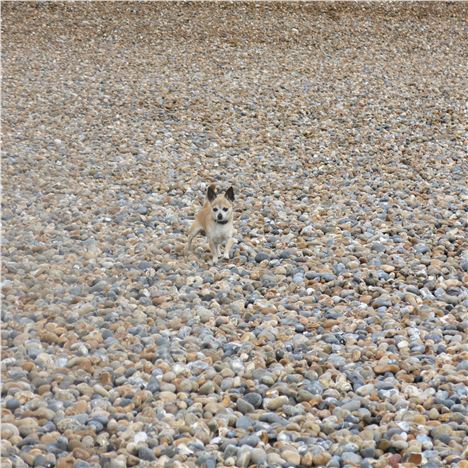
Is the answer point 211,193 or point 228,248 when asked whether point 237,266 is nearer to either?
point 228,248

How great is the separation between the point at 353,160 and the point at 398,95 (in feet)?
15.0

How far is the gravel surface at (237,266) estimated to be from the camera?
15.7ft

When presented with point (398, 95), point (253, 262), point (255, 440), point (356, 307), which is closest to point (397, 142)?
point (398, 95)

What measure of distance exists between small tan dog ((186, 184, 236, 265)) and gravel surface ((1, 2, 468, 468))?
0.25 metres

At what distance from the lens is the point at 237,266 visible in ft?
25.7

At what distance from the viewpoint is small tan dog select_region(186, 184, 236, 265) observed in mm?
7996

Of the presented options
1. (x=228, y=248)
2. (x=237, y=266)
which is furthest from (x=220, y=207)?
(x=237, y=266)

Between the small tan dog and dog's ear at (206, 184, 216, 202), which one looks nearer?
the small tan dog

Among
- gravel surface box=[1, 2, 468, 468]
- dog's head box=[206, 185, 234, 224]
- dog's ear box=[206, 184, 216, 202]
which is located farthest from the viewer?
dog's ear box=[206, 184, 216, 202]

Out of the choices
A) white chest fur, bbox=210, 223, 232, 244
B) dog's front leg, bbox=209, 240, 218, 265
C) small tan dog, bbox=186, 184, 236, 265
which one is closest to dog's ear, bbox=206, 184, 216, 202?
small tan dog, bbox=186, 184, 236, 265

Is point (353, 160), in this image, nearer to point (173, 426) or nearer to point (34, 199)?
point (34, 199)

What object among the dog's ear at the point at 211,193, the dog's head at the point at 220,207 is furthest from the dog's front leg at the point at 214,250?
the dog's ear at the point at 211,193

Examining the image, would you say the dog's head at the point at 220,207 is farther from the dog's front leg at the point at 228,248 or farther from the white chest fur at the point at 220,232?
the dog's front leg at the point at 228,248

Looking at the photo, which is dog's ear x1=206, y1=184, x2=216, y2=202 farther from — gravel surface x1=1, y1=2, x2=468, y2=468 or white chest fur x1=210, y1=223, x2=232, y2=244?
gravel surface x1=1, y1=2, x2=468, y2=468
